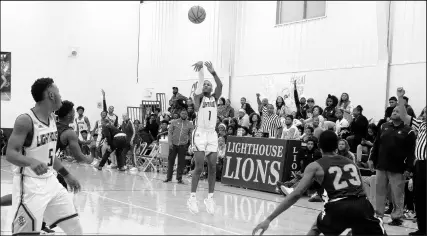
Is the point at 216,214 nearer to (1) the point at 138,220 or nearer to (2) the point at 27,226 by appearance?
(1) the point at 138,220

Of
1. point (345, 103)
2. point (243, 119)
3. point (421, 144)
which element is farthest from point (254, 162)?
point (421, 144)

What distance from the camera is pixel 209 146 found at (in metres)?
8.93

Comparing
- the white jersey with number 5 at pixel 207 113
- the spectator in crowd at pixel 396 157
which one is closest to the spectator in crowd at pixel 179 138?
the white jersey with number 5 at pixel 207 113

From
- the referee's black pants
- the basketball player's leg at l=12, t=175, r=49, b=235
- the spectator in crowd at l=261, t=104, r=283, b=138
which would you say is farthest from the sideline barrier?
the basketball player's leg at l=12, t=175, r=49, b=235

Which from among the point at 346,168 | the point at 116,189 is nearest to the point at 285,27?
the point at 116,189

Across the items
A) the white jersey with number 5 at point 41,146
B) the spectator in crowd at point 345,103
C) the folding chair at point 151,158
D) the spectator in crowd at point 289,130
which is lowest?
the folding chair at point 151,158

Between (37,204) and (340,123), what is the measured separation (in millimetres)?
10728

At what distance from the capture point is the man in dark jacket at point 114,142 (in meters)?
17.7

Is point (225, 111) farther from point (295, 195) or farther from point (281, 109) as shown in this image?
point (295, 195)

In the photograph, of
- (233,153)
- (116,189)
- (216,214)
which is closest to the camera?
(216,214)

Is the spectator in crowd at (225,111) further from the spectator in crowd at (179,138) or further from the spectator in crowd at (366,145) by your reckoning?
the spectator in crowd at (366,145)

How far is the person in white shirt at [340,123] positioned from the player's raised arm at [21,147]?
33.1ft

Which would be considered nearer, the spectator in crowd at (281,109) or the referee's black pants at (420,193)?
the referee's black pants at (420,193)

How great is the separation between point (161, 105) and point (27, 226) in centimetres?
2001
